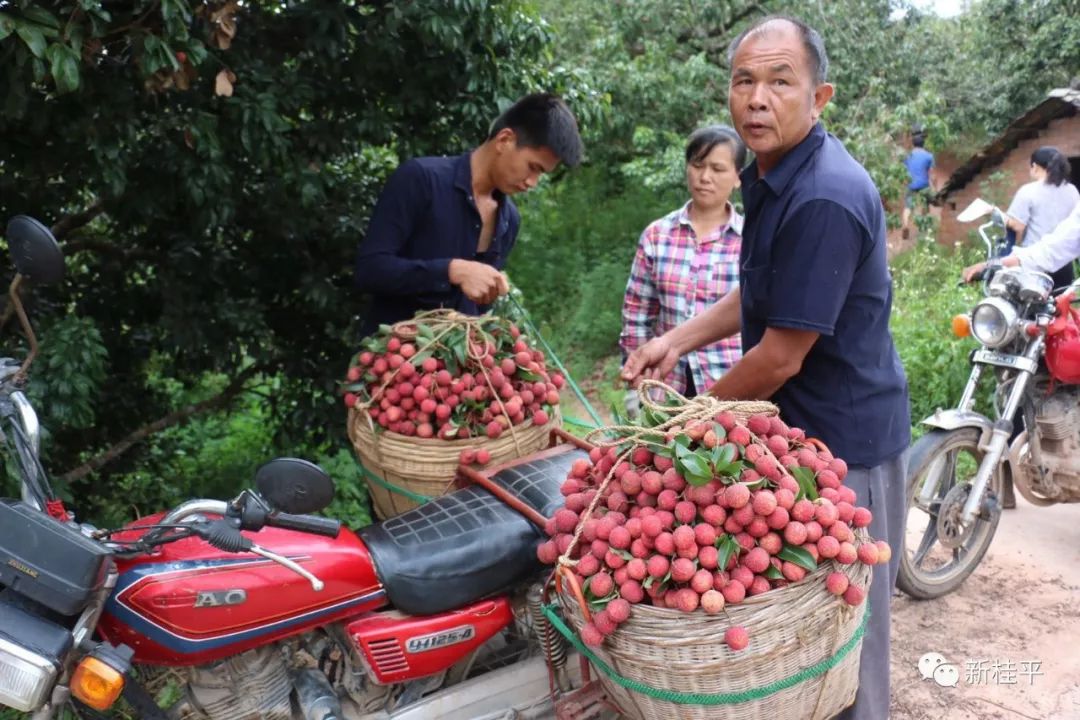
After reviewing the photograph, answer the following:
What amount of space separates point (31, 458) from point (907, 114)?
26.4ft

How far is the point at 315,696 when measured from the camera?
2.08 meters

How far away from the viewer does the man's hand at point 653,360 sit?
247 cm

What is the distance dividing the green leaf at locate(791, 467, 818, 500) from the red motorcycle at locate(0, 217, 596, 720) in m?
0.70

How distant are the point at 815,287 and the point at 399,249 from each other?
1758 millimetres

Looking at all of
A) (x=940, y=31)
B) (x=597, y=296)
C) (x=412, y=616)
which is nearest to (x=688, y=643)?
(x=412, y=616)

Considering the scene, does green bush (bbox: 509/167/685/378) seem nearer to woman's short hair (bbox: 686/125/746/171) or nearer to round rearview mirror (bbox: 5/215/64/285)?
woman's short hair (bbox: 686/125/746/171)

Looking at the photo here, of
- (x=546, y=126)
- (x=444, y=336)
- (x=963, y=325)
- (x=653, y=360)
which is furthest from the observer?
(x=963, y=325)

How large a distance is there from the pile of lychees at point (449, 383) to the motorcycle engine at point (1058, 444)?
2.43 m

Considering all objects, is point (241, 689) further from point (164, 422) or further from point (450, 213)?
point (164, 422)

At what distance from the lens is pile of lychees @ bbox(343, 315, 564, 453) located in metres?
2.64

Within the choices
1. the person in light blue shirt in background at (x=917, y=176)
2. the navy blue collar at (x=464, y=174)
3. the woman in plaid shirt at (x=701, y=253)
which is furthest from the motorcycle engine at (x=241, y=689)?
the person in light blue shirt in background at (x=917, y=176)

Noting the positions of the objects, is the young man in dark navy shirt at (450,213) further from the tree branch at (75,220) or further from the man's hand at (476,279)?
the tree branch at (75,220)

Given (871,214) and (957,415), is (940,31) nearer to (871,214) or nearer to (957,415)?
(957,415)

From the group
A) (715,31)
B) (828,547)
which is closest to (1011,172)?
(715,31)
